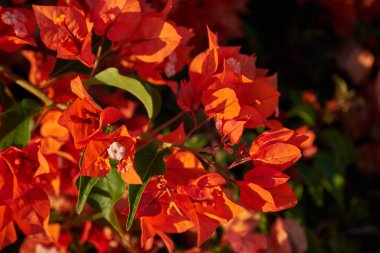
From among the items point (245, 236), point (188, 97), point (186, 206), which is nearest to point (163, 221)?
point (186, 206)

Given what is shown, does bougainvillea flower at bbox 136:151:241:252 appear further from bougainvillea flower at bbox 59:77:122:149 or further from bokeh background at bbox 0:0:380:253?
bokeh background at bbox 0:0:380:253

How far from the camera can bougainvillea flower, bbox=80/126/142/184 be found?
714 mm

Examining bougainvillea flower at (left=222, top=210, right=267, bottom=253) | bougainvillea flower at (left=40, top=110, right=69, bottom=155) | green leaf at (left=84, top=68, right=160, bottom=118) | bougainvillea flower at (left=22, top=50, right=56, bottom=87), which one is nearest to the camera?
green leaf at (left=84, top=68, right=160, bottom=118)

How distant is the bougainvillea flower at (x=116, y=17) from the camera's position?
32.2 inches

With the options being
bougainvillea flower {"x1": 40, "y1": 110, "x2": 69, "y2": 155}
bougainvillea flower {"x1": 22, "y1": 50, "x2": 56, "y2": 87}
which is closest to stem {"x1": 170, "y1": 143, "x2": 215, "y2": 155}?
bougainvillea flower {"x1": 40, "y1": 110, "x2": 69, "y2": 155}

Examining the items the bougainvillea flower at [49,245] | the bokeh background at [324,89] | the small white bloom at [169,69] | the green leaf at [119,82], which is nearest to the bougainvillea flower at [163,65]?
the small white bloom at [169,69]

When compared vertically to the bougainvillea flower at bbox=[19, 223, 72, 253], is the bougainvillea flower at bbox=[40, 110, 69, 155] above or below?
above

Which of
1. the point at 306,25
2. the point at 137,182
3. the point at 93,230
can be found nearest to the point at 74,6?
the point at 137,182

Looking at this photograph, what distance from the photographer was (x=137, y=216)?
0.78 metres

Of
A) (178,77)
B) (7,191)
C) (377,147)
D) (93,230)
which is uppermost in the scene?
(7,191)

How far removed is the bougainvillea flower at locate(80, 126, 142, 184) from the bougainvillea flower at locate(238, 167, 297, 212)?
18 cm

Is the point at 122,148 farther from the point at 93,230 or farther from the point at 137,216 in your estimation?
the point at 93,230

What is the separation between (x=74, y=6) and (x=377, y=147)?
1.35 metres

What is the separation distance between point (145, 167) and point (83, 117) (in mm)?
113
